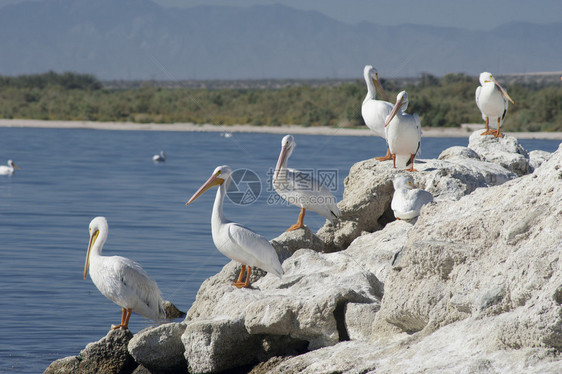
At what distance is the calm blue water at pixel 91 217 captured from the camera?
7482 millimetres

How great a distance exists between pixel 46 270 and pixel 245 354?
505 centimetres

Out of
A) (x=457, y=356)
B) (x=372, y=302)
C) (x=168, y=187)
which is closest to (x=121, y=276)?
(x=372, y=302)

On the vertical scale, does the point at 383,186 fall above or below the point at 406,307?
above

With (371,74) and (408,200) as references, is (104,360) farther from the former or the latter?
(371,74)

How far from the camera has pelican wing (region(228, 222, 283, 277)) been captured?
5.91 meters

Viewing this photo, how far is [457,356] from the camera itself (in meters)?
3.99

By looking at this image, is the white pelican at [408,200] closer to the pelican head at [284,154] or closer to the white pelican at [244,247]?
the pelican head at [284,154]

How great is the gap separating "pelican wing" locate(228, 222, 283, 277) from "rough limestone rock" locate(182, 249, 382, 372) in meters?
0.21

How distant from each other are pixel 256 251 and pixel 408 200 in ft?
5.04

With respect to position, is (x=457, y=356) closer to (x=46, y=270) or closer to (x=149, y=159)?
(x=46, y=270)

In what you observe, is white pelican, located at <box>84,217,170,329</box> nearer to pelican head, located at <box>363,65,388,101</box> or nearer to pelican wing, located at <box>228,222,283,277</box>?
pelican wing, located at <box>228,222,283,277</box>

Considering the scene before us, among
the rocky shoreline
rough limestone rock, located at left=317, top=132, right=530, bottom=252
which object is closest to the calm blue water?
the rocky shoreline

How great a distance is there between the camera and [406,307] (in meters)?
4.57

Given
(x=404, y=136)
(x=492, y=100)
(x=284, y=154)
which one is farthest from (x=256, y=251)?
(x=492, y=100)
